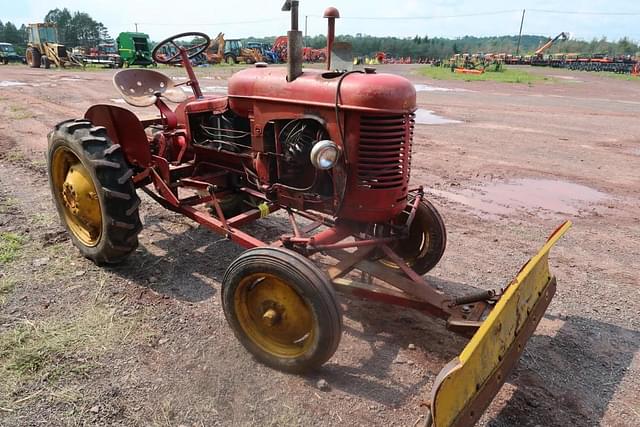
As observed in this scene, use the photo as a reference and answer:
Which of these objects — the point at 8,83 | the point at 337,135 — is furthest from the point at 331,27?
the point at 8,83

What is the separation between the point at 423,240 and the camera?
3793 mm

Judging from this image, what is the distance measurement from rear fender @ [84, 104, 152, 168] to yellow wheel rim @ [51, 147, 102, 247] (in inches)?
15.1

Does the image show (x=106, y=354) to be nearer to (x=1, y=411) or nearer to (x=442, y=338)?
(x=1, y=411)

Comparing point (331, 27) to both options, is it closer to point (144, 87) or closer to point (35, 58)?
point (144, 87)

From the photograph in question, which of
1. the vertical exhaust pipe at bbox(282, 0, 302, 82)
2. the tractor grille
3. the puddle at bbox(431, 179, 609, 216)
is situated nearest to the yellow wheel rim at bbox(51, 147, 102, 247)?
the vertical exhaust pipe at bbox(282, 0, 302, 82)

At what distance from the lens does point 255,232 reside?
4922 mm

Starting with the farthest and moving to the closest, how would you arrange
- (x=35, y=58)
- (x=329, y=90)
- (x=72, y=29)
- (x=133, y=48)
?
(x=72, y=29), (x=133, y=48), (x=35, y=58), (x=329, y=90)

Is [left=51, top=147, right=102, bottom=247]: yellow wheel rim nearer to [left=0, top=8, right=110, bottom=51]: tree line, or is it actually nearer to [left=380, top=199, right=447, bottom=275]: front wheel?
[left=380, top=199, right=447, bottom=275]: front wheel

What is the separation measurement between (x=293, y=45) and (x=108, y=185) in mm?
1717

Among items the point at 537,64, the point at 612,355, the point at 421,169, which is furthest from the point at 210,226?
the point at 537,64

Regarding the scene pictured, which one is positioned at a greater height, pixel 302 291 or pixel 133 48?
pixel 133 48

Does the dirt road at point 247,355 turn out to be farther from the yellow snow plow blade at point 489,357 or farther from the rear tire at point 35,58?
the rear tire at point 35,58

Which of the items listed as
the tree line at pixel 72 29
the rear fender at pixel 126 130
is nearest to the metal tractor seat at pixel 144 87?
the rear fender at pixel 126 130

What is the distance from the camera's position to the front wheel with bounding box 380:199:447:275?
366 cm
